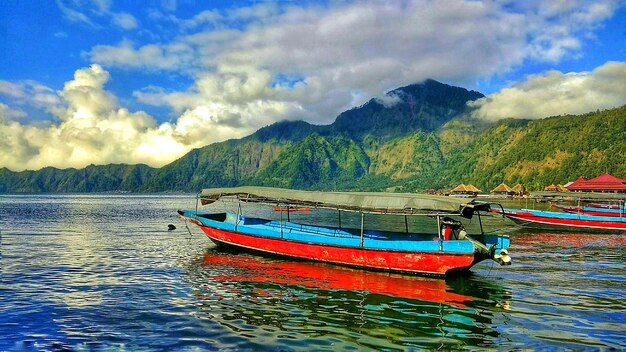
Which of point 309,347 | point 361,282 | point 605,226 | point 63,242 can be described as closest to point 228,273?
point 361,282

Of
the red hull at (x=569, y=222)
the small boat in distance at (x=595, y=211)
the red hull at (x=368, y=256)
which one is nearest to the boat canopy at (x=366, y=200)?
the red hull at (x=368, y=256)

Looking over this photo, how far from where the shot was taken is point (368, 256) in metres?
21.7

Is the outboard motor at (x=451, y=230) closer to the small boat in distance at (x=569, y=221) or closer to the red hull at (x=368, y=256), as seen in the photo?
the red hull at (x=368, y=256)

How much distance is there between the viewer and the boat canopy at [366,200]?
806 inches

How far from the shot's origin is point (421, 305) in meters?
16.0

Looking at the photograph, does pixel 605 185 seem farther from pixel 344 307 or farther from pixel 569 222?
pixel 344 307

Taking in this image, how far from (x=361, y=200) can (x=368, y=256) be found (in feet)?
10.3

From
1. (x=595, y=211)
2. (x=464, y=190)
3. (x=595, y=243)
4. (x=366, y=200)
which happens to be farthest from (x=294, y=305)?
(x=464, y=190)

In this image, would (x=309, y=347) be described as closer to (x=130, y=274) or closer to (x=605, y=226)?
(x=130, y=274)

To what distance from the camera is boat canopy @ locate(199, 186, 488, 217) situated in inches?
806

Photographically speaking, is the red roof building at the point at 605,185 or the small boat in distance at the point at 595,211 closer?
the small boat in distance at the point at 595,211

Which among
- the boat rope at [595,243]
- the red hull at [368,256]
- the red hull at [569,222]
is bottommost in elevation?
the boat rope at [595,243]

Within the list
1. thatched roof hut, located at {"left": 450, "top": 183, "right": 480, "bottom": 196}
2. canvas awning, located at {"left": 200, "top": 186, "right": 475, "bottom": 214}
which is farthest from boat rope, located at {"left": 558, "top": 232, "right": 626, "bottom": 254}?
thatched roof hut, located at {"left": 450, "top": 183, "right": 480, "bottom": 196}

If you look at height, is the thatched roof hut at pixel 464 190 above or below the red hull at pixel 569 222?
above
